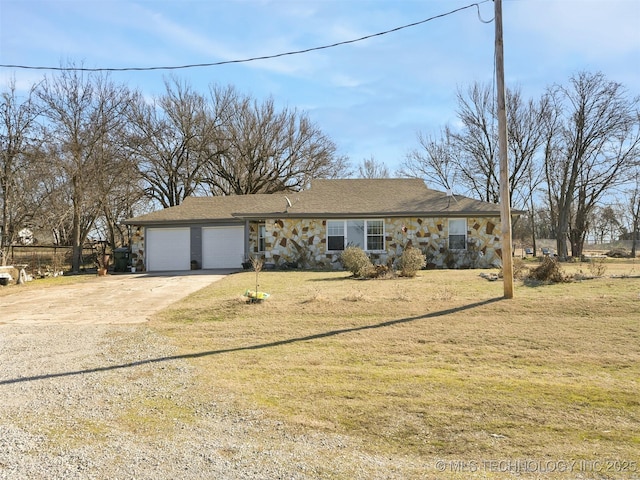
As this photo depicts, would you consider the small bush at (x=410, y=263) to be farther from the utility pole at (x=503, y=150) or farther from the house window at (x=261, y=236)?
the house window at (x=261, y=236)

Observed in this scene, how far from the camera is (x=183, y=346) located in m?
7.00

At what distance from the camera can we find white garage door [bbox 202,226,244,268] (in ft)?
71.2

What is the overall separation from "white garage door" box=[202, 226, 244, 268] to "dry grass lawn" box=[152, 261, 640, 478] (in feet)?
34.9

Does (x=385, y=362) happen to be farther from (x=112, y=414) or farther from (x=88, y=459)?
(x=88, y=459)

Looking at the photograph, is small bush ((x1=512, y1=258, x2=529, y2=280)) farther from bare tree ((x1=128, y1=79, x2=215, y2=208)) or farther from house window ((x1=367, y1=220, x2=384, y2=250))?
bare tree ((x1=128, y1=79, x2=215, y2=208))

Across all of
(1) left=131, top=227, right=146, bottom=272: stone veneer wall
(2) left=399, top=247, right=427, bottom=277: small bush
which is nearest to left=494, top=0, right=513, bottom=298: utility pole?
(2) left=399, top=247, right=427, bottom=277: small bush

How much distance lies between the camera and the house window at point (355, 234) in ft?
64.8

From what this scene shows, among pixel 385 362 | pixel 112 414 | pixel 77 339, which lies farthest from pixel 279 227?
pixel 112 414

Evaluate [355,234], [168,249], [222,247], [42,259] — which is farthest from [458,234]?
[42,259]

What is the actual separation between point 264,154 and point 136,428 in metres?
29.3

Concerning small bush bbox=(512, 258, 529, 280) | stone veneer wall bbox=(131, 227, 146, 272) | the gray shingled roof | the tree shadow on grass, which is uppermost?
the gray shingled roof

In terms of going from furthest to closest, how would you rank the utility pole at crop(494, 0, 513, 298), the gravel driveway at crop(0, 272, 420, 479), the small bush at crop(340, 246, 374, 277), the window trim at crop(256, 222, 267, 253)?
the window trim at crop(256, 222, 267, 253) < the small bush at crop(340, 246, 374, 277) < the utility pole at crop(494, 0, 513, 298) < the gravel driveway at crop(0, 272, 420, 479)

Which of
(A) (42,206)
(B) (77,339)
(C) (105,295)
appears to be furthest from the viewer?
(A) (42,206)

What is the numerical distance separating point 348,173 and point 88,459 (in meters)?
33.1
